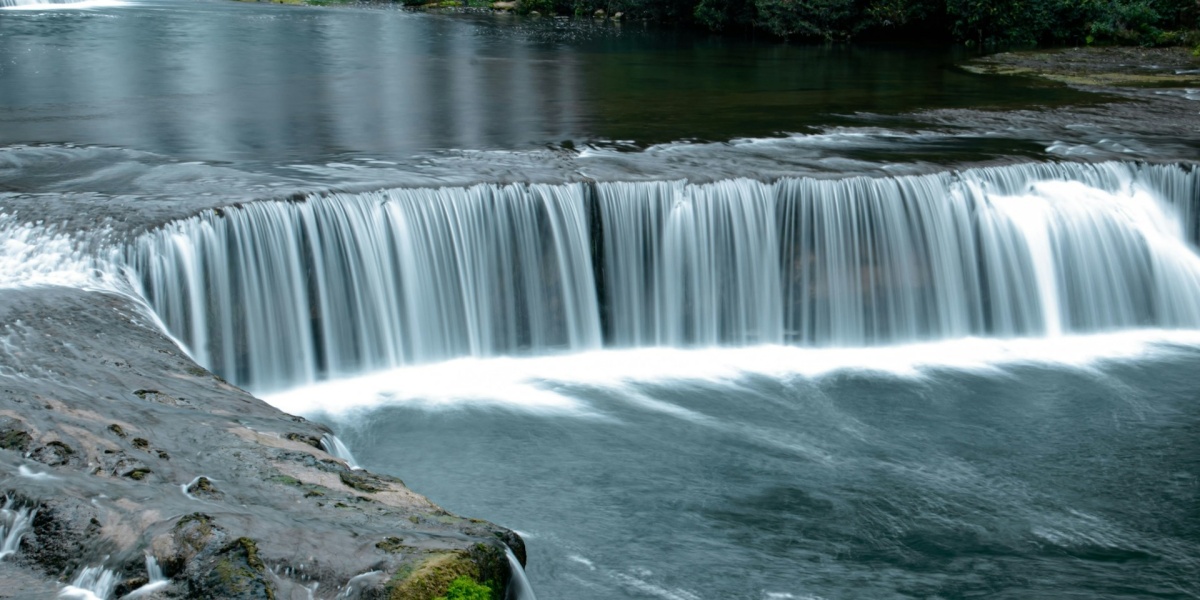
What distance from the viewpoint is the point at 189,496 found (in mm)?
5434

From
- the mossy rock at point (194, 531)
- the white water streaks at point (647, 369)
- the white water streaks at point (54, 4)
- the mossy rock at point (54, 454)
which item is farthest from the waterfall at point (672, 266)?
the white water streaks at point (54, 4)

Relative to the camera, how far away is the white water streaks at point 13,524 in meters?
4.89

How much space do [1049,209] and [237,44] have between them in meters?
18.4

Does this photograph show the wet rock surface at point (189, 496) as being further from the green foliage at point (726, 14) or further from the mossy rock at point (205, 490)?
the green foliage at point (726, 14)

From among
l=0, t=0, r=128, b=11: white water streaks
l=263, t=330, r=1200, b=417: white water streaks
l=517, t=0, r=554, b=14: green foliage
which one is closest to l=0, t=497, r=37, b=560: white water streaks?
l=263, t=330, r=1200, b=417: white water streaks

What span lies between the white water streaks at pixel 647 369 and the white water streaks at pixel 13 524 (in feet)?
16.1

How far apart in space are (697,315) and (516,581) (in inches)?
272

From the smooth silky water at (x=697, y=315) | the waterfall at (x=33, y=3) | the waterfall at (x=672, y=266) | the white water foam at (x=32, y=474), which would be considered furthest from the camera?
the waterfall at (x=33, y=3)

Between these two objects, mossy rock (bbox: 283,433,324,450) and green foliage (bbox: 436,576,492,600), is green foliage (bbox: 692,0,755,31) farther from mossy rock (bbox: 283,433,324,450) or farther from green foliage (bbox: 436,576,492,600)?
green foliage (bbox: 436,576,492,600)

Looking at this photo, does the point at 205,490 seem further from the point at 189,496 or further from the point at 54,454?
the point at 54,454

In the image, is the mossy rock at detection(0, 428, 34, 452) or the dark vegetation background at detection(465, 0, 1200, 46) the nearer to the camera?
the mossy rock at detection(0, 428, 34, 452)

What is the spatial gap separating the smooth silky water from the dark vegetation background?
1248 cm

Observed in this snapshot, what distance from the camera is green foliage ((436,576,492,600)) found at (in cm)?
474

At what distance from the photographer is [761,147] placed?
A: 1428cm
